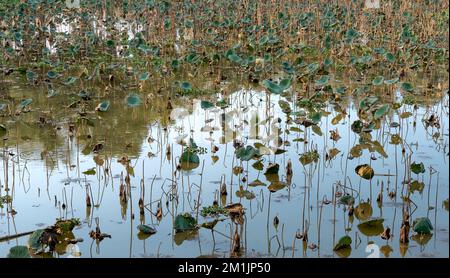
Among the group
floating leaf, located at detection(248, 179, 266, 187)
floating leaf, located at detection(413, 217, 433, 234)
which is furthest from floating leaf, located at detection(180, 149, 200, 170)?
floating leaf, located at detection(413, 217, 433, 234)

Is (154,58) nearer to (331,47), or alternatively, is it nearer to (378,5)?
(331,47)

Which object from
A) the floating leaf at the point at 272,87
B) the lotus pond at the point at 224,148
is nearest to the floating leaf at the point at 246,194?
the lotus pond at the point at 224,148

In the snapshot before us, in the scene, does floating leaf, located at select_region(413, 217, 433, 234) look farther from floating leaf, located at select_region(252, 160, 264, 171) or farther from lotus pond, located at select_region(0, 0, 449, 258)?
floating leaf, located at select_region(252, 160, 264, 171)

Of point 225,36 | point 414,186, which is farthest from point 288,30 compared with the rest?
point 414,186

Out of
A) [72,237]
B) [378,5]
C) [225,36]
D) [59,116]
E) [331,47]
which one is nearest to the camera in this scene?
[72,237]

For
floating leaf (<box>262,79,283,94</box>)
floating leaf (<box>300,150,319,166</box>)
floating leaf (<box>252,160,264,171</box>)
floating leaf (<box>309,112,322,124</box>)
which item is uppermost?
floating leaf (<box>262,79,283,94</box>)
